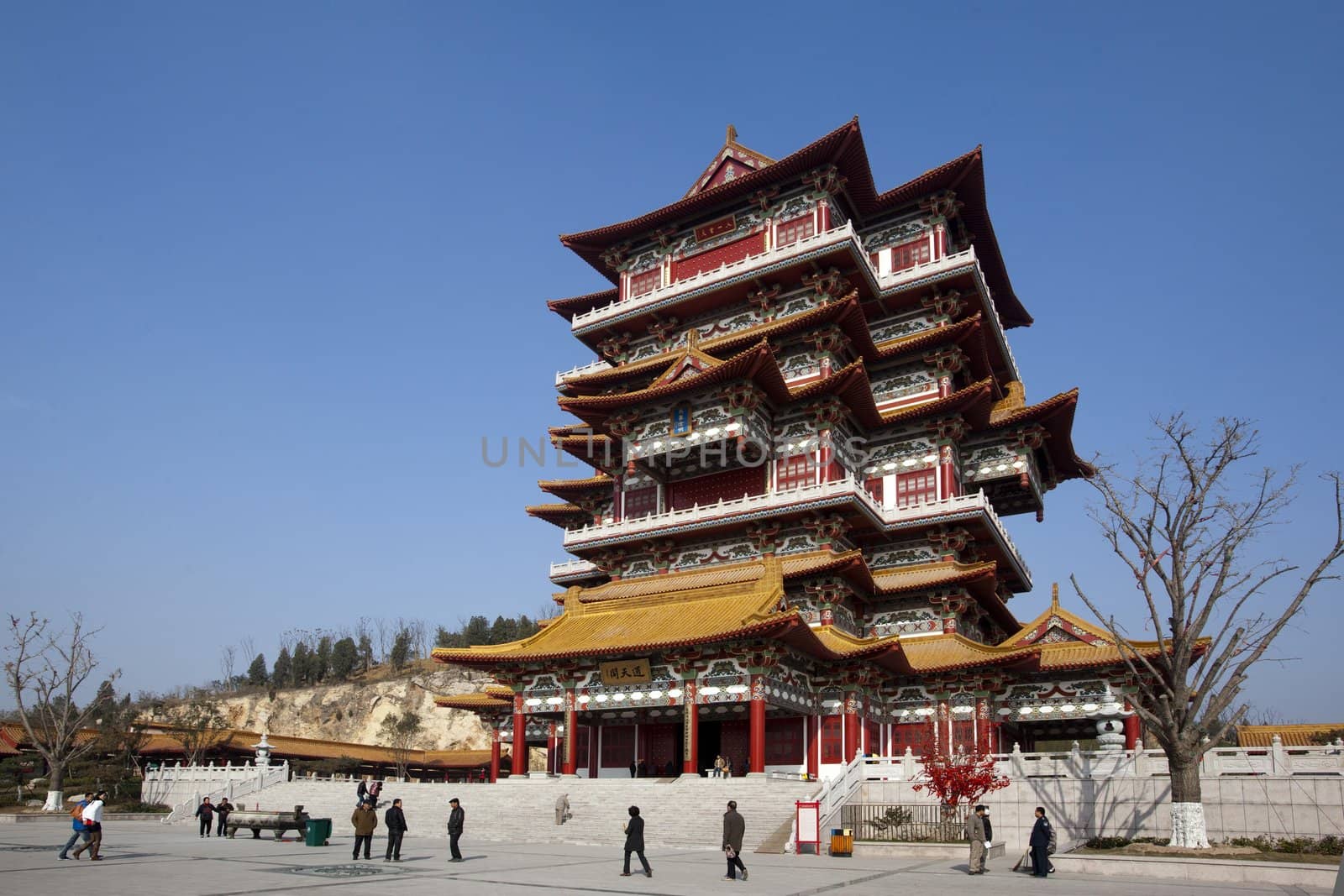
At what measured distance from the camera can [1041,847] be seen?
63.4 feet

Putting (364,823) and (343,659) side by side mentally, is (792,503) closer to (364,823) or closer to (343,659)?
(364,823)

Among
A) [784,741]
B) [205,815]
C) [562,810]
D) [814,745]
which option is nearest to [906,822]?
[814,745]

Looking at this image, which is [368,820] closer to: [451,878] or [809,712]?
[451,878]

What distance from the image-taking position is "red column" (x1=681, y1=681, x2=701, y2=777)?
1214 inches

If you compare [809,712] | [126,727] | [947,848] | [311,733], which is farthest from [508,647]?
[311,733]

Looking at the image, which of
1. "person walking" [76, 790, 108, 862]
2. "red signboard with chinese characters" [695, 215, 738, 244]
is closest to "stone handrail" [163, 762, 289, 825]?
"person walking" [76, 790, 108, 862]

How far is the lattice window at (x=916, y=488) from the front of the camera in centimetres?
4041

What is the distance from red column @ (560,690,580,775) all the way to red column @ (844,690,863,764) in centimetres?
886

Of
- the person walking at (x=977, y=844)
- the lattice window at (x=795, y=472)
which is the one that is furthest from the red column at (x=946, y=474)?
the person walking at (x=977, y=844)

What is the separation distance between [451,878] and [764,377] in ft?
79.5

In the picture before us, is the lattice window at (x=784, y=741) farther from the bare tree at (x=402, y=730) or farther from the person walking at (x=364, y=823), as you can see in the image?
the bare tree at (x=402, y=730)

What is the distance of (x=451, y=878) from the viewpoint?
17.6 m

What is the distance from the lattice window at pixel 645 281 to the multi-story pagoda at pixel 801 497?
12cm

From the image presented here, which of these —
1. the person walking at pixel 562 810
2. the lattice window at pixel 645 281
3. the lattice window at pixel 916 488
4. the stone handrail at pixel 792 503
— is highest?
the lattice window at pixel 645 281
